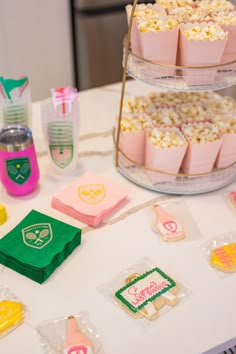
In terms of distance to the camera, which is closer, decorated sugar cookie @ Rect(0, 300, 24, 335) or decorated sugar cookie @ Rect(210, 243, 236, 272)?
decorated sugar cookie @ Rect(0, 300, 24, 335)

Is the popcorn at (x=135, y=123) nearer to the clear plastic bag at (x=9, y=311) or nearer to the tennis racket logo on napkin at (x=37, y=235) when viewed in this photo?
the tennis racket logo on napkin at (x=37, y=235)

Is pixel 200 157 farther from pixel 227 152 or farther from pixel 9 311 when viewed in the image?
pixel 9 311

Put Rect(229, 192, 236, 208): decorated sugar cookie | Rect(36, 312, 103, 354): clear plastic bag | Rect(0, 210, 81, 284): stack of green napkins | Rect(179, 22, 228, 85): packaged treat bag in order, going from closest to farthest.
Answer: Rect(36, 312, 103, 354): clear plastic bag, Rect(0, 210, 81, 284): stack of green napkins, Rect(179, 22, 228, 85): packaged treat bag, Rect(229, 192, 236, 208): decorated sugar cookie

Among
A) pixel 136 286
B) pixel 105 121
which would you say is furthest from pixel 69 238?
pixel 105 121

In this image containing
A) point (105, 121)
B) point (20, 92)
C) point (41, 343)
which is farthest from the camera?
point (105, 121)

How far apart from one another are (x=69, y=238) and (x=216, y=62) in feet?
1.69

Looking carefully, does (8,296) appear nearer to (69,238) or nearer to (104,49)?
(69,238)

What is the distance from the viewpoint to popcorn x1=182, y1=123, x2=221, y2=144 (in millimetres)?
1041

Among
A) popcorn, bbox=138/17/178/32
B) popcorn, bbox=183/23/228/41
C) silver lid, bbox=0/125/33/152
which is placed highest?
popcorn, bbox=138/17/178/32

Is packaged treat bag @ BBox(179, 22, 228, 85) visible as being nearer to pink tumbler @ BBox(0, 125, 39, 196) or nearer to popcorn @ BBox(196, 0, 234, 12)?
popcorn @ BBox(196, 0, 234, 12)

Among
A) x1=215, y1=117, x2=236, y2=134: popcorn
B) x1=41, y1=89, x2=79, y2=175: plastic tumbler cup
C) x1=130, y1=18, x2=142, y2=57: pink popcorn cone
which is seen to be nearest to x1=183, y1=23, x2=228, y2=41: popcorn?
x1=130, y1=18, x2=142, y2=57: pink popcorn cone

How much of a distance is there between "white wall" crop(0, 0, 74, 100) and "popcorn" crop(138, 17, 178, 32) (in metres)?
1.17

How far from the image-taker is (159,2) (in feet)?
3.72

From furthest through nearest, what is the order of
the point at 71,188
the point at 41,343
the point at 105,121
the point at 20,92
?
the point at 105,121 < the point at 20,92 < the point at 71,188 < the point at 41,343
